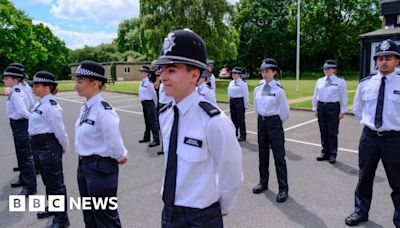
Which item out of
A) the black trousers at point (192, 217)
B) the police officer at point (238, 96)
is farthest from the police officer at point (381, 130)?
the police officer at point (238, 96)

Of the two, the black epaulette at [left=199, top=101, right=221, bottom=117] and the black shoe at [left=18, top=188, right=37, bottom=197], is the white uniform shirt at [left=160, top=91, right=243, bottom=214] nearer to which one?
the black epaulette at [left=199, top=101, right=221, bottom=117]

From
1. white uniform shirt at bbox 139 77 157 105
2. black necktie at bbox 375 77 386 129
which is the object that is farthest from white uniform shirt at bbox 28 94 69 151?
white uniform shirt at bbox 139 77 157 105

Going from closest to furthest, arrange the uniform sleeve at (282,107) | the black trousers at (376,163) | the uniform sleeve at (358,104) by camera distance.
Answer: the black trousers at (376,163) → the uniform sleeve at (358,104) → the uniform sleeve at (282,107)

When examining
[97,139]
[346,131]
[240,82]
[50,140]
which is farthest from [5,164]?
[346,131]

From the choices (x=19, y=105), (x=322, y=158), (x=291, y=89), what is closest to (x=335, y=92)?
(x=322, y=158)

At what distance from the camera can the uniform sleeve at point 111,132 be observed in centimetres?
345

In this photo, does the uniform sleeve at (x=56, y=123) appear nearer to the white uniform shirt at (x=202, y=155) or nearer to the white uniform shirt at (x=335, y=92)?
the white uniform shirt at (x=202, y=155)

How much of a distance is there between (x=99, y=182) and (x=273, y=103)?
116 inches

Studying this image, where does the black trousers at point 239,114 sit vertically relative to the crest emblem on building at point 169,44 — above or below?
below

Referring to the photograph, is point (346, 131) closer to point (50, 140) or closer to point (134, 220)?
point (134, 220)

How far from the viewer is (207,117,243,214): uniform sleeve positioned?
7.01ft

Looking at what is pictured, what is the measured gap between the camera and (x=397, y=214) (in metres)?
4.06

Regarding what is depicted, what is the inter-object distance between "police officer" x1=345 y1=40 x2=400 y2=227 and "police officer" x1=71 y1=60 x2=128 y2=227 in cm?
298

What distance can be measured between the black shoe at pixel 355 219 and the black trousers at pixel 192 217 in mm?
2710
